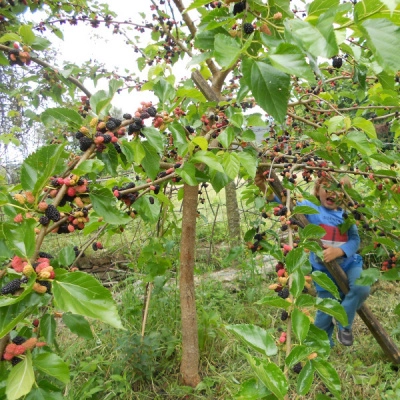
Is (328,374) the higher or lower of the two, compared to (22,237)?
lower

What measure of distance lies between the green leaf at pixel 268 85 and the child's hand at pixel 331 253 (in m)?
1.38

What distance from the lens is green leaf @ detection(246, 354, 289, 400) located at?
1.69ft

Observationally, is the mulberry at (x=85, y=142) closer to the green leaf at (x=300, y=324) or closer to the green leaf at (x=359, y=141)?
the green leaf at (x=300, y=324)

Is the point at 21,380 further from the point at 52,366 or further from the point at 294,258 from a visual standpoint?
the point at 294,258

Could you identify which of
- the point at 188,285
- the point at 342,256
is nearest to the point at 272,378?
the point at 188,285

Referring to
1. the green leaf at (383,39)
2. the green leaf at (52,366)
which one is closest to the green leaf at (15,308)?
the green leaf at (52,366)

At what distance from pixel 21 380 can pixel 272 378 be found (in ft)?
1.43

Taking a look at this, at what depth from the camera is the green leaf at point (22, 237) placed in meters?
0.59

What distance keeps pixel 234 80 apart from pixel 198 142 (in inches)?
69.3

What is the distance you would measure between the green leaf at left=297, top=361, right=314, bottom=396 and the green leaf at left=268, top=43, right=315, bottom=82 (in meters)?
0.55

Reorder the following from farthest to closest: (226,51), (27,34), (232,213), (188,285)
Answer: (232,213) → (188,285) → (27,34) → (226,51)

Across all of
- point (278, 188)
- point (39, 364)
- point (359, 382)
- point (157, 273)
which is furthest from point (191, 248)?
point (359, 382)

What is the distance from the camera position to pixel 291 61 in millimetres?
557

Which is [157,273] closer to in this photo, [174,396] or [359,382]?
[174,396]
